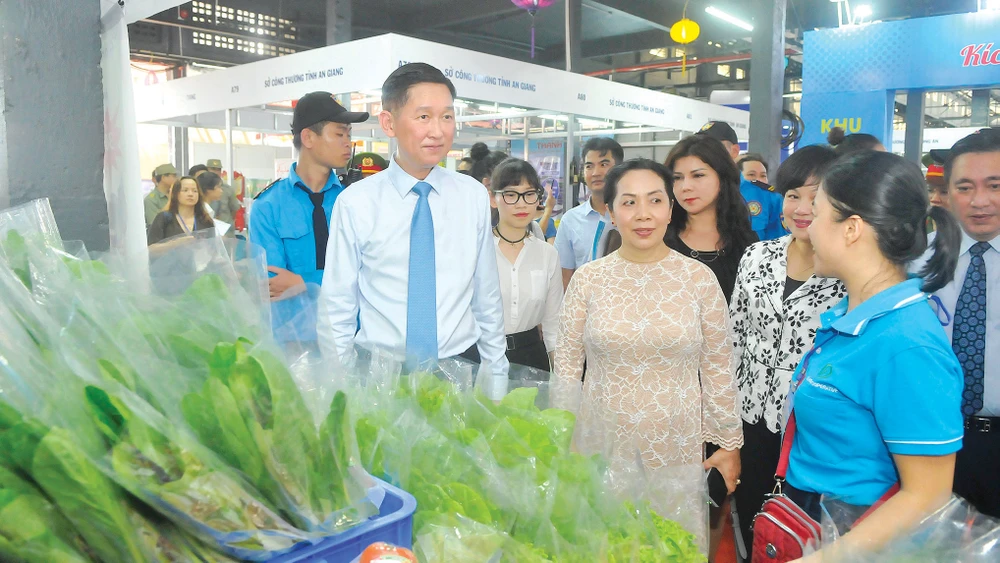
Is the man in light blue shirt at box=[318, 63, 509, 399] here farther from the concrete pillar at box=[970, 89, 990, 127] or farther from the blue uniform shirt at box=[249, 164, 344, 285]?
the concrete pillar at box=[970, 89, 990, 127]

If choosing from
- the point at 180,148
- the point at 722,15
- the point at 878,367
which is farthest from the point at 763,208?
the point at 180,148

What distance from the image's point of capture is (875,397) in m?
1.31

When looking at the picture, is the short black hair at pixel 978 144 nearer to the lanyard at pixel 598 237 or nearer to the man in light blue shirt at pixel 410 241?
the man in light blue shirt at pixel 410 241

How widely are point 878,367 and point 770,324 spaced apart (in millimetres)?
918

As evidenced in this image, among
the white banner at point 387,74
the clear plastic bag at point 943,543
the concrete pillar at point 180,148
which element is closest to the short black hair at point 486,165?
the white banner at point 387,74

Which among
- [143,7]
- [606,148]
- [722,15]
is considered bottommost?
[606,148]

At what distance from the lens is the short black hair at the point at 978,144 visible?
233 centimetres

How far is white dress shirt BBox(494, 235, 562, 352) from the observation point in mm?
3133

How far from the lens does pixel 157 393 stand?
734 mm

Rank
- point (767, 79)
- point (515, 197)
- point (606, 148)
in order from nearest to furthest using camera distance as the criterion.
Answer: point (515, 197)
point (606, 148)
point (767, 79)

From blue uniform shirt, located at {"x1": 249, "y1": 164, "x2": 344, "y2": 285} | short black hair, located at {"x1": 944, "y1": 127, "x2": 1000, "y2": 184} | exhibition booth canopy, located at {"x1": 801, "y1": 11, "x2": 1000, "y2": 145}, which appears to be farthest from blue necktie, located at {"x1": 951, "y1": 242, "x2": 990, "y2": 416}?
exhibition booth canopy, located at {"x1": 801, "y1": 11, "x2": 1000, "y2": 145}

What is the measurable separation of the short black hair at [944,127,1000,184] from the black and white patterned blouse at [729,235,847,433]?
2.21ft

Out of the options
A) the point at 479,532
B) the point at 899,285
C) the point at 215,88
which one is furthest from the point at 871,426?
the point at 215,88

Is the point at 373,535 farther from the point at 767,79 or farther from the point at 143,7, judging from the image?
the point at 767,79
